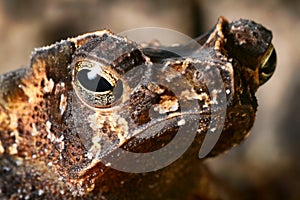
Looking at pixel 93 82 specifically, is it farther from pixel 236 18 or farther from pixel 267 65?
pixel 236 18

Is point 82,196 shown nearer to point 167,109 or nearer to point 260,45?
point 167,109

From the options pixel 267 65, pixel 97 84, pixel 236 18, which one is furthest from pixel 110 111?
pixel 236 18

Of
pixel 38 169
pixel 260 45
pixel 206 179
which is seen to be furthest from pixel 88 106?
pixel 206 179

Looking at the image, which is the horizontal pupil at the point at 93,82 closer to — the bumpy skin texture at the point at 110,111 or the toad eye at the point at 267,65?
the bumpy skin texture at the point at 110,111

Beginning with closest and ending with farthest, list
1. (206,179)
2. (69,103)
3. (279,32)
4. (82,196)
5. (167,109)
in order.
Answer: (167,109) < (69,103) < (82,196) < (206,179) < (279,32)

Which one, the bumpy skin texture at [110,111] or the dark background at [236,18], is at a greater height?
the dark background at [236,18]

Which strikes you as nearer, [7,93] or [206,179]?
[7,93]

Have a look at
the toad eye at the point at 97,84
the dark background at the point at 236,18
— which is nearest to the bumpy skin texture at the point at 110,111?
the toad eye at the point at 97,84
